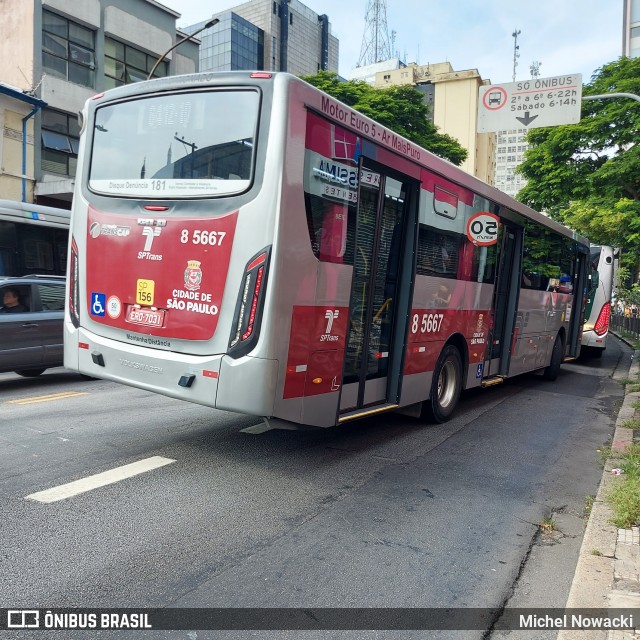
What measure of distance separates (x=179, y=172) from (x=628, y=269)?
102 feet

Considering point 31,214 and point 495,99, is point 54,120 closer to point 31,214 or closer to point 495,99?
point 31,214

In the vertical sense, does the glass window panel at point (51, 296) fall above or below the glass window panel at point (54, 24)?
below

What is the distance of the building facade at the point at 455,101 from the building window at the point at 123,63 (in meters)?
53.4

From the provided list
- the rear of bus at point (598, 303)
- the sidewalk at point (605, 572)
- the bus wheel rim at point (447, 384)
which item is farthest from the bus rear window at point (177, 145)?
the rear of bus at point (598, 303)

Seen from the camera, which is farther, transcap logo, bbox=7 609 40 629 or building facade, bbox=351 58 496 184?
building facade, bbox=351 58 496 184

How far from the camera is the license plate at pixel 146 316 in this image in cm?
528

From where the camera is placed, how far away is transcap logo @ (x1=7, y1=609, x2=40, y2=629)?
3.01 m

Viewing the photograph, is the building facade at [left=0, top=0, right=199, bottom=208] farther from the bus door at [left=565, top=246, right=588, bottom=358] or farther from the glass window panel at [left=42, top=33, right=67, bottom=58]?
the bus door at [left=565, top=246, right=588, bottom=358]

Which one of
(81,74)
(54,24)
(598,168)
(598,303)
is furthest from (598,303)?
(54,24)

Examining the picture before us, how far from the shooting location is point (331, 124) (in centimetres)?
526

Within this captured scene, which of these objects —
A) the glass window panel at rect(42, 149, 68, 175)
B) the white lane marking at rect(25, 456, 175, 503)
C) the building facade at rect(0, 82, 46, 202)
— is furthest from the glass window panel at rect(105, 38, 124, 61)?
the white lane marking at rect(25, 456, 175, 503)

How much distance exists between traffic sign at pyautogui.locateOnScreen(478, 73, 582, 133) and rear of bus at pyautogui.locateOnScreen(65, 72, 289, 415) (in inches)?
305

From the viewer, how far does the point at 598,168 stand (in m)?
24.3

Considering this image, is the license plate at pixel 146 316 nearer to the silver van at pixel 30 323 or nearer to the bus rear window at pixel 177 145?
the bus rear window at pixel 177 145
